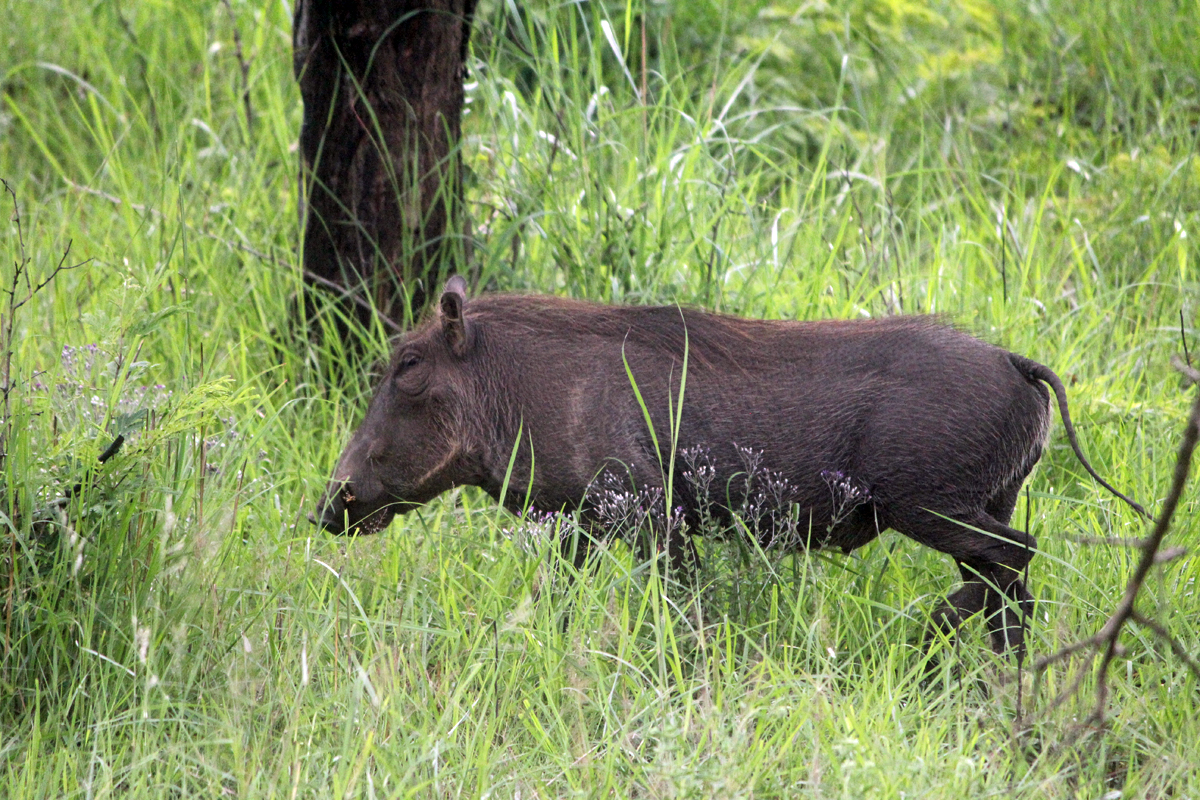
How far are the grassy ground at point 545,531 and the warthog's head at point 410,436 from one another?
6.8 inches

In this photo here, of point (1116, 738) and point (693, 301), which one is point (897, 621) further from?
point (693, 301)

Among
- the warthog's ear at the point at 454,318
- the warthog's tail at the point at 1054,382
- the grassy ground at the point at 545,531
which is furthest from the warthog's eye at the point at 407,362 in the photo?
the warthog's tail at the point at 1054,382

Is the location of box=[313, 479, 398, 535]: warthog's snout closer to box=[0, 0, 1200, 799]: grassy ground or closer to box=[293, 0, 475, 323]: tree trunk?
box=[0, 0, 1200, 799]: grassy ground

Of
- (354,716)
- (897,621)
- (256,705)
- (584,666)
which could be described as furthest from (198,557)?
(897,621)

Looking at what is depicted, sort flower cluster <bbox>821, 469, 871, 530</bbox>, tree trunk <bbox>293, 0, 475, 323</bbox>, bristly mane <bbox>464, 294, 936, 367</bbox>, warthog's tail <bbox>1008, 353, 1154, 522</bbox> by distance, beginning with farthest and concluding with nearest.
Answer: tree trunk <bbox>293, 0, 475, 323</bbox>, bristly mane <bbox>464, 294, 936, 367</bbox>, flower cluster <bbox>821, 469, 871, 530</bbox>, warthog's tail <bbox>1008, 353, 1154, 522</bbox>

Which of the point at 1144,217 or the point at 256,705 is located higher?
the point at 1144,217

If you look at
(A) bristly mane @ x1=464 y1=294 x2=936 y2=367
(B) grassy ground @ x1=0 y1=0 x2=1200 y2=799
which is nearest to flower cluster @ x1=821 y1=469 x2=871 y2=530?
(B) grassy ground @ x1=0 y1=0 x2=1200 y2=799

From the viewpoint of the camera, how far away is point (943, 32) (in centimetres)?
680

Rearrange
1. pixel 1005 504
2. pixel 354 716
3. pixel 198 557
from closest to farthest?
pixel 354 716
pixel 198 557
pixel 1005 504

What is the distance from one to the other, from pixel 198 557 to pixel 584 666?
99cm

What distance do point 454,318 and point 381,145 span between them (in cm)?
134

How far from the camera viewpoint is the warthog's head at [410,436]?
356 cm

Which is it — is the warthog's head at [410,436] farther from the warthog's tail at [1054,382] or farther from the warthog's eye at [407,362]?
the warthog's tail at [1054,382]

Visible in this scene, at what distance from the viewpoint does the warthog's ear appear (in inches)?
136
